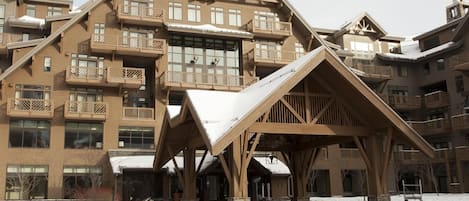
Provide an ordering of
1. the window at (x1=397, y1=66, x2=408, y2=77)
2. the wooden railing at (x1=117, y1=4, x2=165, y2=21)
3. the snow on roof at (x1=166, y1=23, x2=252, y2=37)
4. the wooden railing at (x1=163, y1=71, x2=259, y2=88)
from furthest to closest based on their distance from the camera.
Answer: the window at (x1=397, y1=66, x2=408, y2=77)
the snow on roof at (x1=166, y1=23, x2=252, y2=37)
the wooden railing at (x1=117, y1=4, x2=165, y2=21)
the wooden railing at (x1=163, y1=71, x2=259, y2=88)

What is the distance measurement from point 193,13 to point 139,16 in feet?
16.1

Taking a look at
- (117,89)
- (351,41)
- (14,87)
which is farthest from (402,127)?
(351,41)

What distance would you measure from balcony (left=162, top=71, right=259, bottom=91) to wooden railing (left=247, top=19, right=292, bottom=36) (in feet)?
15.6

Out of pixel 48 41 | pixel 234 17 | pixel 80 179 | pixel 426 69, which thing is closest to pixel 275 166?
pixel 80 179

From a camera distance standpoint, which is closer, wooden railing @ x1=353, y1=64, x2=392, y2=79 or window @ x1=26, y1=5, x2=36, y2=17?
window @ x1=26, y1=5, x2=36, y2=17

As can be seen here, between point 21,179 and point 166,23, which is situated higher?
point 166,23

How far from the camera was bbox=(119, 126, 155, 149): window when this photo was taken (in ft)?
127

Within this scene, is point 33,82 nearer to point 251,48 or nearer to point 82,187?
point 82,187

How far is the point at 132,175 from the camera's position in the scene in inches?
1455

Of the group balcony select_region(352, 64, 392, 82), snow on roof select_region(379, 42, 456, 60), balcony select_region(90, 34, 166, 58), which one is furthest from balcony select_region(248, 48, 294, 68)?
snow on roof select_region(379, 42, 456, 60)

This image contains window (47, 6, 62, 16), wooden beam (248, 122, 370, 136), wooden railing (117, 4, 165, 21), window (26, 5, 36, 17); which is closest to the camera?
wooden beam (248, 122, 370, 136)

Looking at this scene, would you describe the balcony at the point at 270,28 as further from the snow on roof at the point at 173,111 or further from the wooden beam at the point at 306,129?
the wooden beam at the point at 306,129

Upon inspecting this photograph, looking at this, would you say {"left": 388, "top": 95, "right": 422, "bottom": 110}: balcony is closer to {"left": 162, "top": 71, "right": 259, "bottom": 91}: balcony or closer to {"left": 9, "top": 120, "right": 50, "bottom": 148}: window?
{"left": 162, "top": 71, "right": 259, "bottom": 91}: balcony

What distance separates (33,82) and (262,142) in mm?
22822
